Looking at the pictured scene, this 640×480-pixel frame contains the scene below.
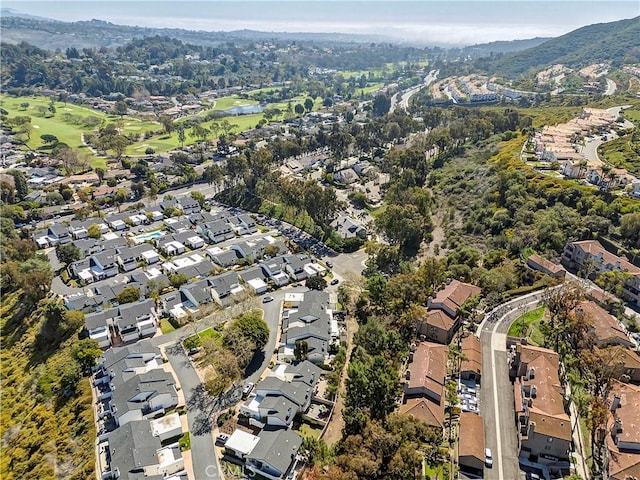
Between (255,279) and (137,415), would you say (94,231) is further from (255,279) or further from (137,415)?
(137,415)

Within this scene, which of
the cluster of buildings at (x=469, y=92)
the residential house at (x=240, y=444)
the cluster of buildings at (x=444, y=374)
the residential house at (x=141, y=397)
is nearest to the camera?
the cluster of buildings at (x=444, y=374)

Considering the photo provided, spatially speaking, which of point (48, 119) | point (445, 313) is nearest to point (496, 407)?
point (445, 313)

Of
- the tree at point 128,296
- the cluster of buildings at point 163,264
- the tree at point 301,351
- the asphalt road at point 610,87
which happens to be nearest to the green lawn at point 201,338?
the cluster of buildings at point 163,264

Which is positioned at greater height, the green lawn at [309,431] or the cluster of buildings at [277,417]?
the cluster of buildings at [277,417]

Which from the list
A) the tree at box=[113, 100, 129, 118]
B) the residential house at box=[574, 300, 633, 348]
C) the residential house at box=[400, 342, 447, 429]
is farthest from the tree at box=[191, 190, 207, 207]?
the tree at box=[113, 100, 129, 118]

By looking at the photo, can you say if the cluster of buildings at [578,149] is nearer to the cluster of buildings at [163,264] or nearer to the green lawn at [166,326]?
the cluster of buildings at [163,264]

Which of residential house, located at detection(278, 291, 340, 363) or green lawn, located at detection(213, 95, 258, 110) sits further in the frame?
green lawn, located at detection(213, 95, 258, 110)

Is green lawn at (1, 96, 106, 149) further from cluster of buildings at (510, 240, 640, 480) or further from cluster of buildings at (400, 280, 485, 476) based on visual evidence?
cluster of buildings at (510, 240, 640, 480)
